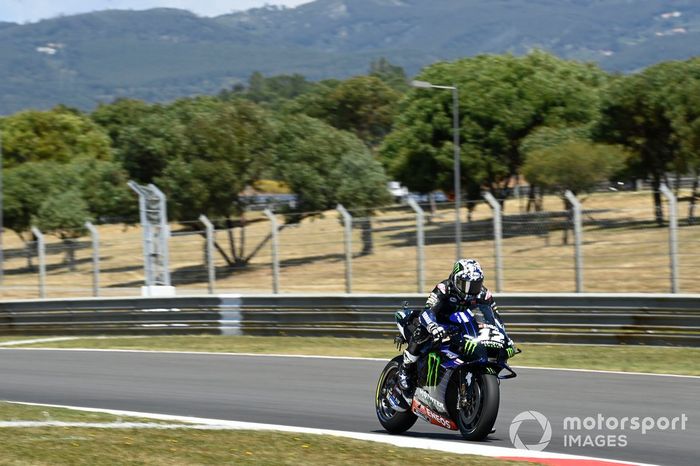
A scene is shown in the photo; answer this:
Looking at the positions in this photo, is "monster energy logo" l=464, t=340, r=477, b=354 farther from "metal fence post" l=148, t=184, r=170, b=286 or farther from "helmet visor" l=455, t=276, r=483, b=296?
"metal fence post" l=148, t=184, r=170, b=286

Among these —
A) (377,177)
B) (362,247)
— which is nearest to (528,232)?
(362,247)

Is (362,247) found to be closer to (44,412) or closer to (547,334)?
(547,334)

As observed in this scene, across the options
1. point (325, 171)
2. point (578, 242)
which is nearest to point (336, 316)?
point (578, 242)

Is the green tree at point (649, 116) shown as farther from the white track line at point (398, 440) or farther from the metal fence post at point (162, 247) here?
the white track line at point (398, 440)

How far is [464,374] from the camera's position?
9078 millimetres

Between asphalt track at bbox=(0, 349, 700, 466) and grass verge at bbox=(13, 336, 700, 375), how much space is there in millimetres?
1036

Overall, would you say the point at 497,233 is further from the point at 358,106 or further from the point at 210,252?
the point at 358,106

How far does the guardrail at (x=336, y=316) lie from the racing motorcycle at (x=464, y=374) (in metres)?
8.29

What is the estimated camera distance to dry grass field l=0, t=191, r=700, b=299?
23.8 metres

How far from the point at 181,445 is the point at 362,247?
55.1 ft

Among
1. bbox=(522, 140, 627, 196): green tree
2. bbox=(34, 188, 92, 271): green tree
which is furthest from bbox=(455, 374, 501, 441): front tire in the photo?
bbox=(34, 188, 92, 271): green tree

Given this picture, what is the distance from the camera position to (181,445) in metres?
9.20

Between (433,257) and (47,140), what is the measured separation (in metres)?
69.1

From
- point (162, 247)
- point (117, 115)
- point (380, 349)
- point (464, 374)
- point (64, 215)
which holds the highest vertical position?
point (117, 115)
